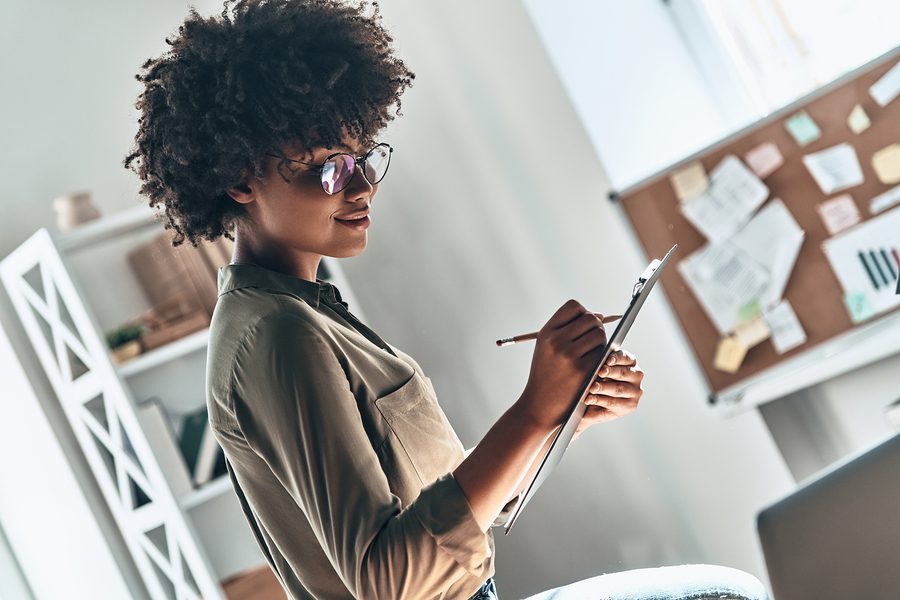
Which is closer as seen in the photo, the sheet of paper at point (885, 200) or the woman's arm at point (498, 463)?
the woman's arm at point (498, 463)

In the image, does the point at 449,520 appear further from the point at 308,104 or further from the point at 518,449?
the point at 308,104

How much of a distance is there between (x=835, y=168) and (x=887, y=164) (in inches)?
4.4

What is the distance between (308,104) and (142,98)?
0.25m

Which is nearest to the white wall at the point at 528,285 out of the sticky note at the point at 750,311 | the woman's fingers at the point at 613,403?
the sticky note at the point at 750,311

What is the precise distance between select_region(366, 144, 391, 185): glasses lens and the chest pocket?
0.26 metres

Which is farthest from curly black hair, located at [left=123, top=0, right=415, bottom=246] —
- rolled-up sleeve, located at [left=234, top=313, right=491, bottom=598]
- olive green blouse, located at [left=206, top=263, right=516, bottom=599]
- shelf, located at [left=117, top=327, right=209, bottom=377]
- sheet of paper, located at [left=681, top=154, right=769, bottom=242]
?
sheet of paper, located at [left=681, top=154, right=769, bottom=242]

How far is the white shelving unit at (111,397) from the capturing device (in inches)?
94.7

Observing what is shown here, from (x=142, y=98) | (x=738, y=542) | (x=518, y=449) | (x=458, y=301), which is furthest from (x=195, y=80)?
(x=738, y=542)

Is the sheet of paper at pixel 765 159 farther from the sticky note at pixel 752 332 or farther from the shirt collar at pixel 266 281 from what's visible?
the shirt collar at pixel 266 281

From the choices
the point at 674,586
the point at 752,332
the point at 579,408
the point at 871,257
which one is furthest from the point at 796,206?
the point at 579,408

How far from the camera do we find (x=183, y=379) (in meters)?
2.79

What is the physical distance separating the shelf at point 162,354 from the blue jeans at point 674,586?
1374mm

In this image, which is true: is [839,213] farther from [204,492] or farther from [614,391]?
[204,492]

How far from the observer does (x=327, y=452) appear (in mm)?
1007
